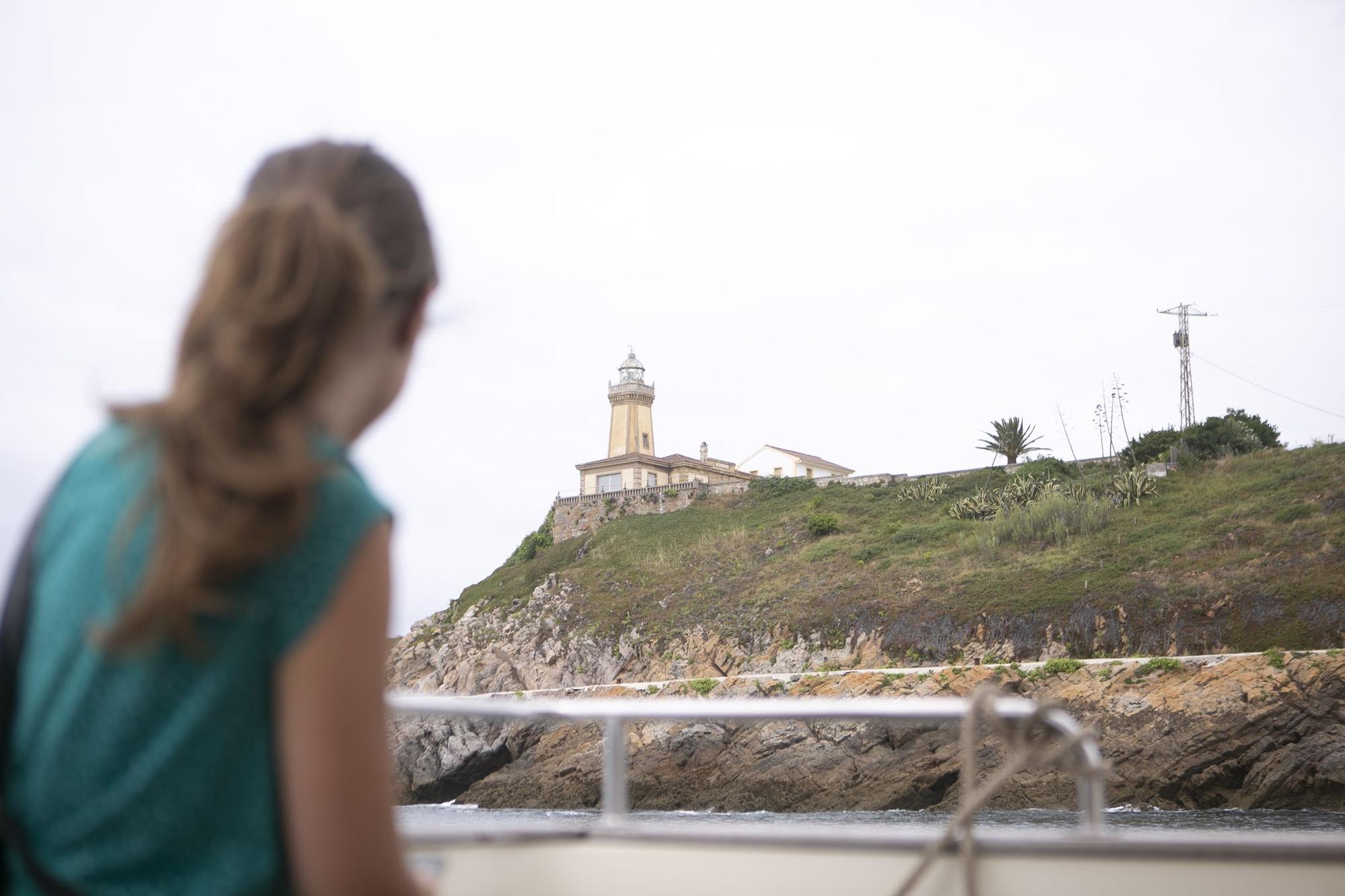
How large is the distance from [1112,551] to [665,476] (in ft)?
77.4

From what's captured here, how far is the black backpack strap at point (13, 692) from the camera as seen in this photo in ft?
2.58

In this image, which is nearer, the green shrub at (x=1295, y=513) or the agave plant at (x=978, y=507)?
the green shrub at (x=1295, y=513)

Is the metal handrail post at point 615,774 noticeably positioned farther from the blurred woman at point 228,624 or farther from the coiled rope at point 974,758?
the blurred woman at point 228,624

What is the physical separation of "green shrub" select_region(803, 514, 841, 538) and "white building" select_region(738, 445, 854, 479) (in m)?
11.2

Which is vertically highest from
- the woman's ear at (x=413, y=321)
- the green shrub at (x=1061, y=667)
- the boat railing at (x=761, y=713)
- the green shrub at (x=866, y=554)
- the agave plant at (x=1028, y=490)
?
the agave plant at (x=1028, y=490)

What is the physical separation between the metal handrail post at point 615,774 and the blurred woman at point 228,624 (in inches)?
57.4

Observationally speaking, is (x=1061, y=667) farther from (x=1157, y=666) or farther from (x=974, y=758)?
(x=974, y=758)

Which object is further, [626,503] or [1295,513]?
[626,503]

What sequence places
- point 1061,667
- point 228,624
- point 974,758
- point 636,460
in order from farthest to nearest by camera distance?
point 636,460 → point 1061,667 → point 974,758 → point 228,624

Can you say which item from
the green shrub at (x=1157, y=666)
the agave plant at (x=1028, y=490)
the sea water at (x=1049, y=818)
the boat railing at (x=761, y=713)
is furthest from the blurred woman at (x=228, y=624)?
the agave plant at (x=1028, y=490)

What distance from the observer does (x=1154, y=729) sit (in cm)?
1978

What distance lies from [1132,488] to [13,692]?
3341 centimetres

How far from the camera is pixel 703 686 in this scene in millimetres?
26734

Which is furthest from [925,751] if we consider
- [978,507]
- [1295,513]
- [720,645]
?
[978,507]
